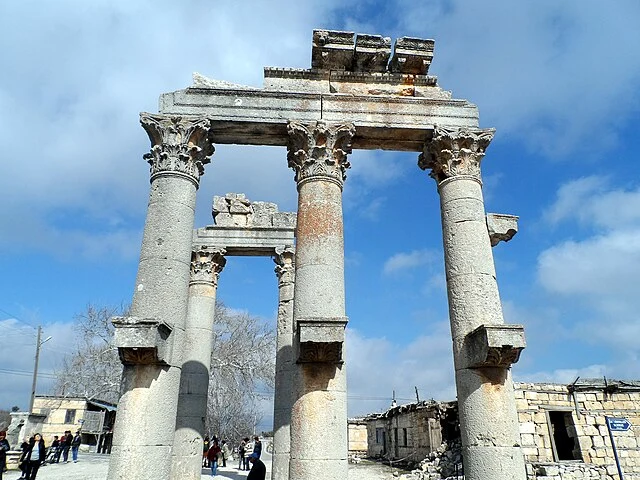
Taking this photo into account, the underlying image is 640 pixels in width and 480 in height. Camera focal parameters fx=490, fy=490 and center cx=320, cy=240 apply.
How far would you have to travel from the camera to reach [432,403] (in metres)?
29.6

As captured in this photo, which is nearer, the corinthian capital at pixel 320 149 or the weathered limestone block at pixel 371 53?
the corinthian capital at pixel 320 149

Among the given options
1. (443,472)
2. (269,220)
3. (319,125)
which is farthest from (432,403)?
(319,125)

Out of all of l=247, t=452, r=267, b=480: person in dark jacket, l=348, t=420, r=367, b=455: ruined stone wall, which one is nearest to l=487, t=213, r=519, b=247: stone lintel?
l=247, t=452, r=267, b=480: person in dark jacket

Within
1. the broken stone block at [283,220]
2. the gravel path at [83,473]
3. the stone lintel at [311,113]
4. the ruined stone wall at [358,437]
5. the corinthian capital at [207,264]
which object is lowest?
the gravel path at [83,473]


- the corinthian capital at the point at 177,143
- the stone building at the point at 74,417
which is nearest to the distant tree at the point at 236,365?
the stone building at the point at 74,417

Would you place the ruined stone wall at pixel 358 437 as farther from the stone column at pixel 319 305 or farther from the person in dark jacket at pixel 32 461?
the stone column at pixel 319 305

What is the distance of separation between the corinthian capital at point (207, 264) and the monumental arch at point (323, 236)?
6454 mm

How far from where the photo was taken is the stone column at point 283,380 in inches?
562

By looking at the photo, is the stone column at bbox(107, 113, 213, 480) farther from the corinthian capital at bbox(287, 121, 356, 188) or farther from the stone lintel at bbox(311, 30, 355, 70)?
the stone lintel at bbox(311, 30, 355, 70)

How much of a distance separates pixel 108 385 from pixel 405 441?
22900 mm

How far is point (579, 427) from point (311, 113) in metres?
22.1

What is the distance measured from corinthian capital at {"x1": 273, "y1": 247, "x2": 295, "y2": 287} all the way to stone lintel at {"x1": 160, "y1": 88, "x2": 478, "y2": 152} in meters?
6.71

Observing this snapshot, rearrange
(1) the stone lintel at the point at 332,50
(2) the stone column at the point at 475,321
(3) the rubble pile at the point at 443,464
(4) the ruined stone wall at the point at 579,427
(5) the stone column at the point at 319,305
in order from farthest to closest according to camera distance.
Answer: (3) the rubble pile at the point at 443,464, (4) the ruined stone wall at the point at 579,427, (1) the stone lintel at the point at 332,50, (2) the stone column at the point at 475,321, (5) the stone column at the point at 319,305

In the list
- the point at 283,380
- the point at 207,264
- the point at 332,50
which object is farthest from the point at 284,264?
the point at 332,50
